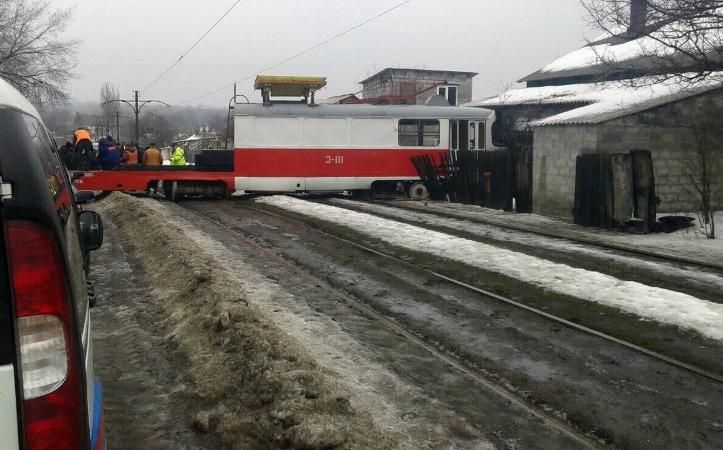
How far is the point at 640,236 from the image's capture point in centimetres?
1359

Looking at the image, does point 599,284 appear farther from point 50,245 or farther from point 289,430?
point 50,245

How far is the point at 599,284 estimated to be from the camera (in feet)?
27.2

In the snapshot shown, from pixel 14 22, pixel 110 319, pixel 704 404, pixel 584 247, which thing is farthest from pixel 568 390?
pixel 14 22

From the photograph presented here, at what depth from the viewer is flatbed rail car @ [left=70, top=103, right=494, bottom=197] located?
69.4 ft

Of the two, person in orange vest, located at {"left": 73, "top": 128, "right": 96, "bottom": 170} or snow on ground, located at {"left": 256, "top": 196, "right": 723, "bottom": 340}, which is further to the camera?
person in orange vest, located at {"left": 73, "top": 128, "right": 96, "bottom": 170}

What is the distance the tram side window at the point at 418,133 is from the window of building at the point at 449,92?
26.2m

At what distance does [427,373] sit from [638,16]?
40.5ft

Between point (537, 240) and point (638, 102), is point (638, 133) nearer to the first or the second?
point (638, 102)

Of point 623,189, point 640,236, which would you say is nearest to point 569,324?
point 640,236

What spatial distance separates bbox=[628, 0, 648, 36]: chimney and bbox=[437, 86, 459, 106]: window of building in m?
33.4

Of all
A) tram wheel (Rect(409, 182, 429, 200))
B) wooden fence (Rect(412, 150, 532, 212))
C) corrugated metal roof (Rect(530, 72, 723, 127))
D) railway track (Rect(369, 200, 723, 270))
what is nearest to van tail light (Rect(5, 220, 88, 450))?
railway track (Rect(369, 200, 723, 270))

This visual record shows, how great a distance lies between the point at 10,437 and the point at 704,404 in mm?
4506

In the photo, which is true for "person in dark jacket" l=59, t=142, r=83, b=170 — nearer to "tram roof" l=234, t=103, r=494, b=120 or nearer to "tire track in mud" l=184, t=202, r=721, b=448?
"tram roof" l=234, t=103, r=494, b=120

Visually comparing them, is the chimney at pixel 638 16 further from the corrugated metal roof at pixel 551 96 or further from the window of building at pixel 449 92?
the window of building at pixel 449 92
